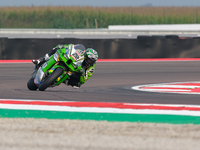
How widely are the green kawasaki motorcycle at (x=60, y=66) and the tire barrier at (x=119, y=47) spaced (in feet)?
31.4

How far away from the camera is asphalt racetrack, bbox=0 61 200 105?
8359 mm

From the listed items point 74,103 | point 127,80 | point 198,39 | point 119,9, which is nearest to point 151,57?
point 198,39

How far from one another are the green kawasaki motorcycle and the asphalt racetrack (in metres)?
0.31

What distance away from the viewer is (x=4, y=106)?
Answer: 24.3 ft

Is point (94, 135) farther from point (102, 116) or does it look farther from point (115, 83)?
point (115, 83)

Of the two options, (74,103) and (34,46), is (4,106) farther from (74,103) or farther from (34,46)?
(34,46)

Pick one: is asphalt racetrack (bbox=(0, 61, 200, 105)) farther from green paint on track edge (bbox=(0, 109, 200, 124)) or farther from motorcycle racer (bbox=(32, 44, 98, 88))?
green paint on track edge (bbox=(0, 109, 200, 124))

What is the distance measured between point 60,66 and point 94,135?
398 cm

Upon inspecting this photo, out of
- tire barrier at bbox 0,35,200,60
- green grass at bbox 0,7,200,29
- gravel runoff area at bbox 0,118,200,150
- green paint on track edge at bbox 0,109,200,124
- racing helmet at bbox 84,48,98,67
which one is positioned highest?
racing helmet at bbox 84,48,98,67

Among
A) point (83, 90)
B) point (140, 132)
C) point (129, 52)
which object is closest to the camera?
point (140, 132)

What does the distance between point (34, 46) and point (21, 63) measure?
1.18 metres

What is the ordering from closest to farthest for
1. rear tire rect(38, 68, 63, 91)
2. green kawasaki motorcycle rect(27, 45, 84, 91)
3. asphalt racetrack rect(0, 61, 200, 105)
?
asphalt racetrack rect(0, 61, 200, 105) → rear tire rect(38, 68, 63, 91) → green kawasaki motorcycle rect(27, 45, 84, 91)

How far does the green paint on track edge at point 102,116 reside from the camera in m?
6.28

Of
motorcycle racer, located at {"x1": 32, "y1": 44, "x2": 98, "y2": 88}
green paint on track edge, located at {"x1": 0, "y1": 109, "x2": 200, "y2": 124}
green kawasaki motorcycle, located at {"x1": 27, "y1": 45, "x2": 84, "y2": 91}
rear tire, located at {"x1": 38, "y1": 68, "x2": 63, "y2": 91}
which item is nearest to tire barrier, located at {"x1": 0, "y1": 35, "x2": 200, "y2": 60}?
motorcycle racer, located at {"x1": 32, "y1": 44, "x2": 98, "y2": 88}
